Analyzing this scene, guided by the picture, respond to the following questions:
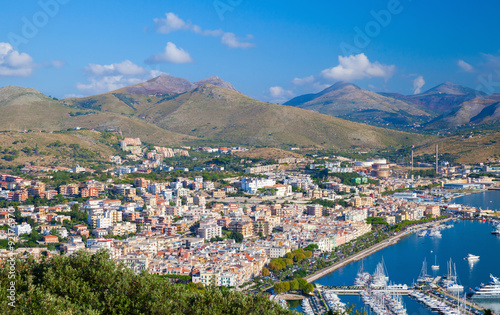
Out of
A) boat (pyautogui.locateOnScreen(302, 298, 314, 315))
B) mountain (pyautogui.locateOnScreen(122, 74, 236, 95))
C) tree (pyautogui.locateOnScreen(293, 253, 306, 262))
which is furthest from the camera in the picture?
mountain (pyautogui.locateOnScreen(122, 74, 236, 95))

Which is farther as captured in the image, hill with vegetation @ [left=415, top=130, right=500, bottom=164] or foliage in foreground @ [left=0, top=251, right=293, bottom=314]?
hill with vegetation @ [left=415, top=130, right=500, bottom=164]

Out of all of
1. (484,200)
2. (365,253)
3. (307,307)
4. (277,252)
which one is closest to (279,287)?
(307,307)

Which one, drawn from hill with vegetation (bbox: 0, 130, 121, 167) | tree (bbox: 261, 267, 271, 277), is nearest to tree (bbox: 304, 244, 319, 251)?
tree (bbox: 261, 267, 271, 277)

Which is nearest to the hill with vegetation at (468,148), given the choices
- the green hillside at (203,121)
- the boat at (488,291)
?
the green hillside at (203,121)

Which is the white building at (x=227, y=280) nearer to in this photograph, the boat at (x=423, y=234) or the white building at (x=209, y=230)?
the white building at (x=209, y=230)

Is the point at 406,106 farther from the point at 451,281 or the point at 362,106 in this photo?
the point at 451,281

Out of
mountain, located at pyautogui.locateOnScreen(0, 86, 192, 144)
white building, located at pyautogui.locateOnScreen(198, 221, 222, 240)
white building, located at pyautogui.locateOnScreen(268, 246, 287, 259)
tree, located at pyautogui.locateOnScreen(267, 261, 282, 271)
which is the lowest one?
tree, located at pyautogui.locateOnScreen(267, 261, 282, 271)

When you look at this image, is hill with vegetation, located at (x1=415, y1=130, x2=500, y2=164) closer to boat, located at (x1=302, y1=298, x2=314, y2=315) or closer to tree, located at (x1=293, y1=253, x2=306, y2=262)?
tree, located at (x1=293, y1=253, x2=306, y2=262)
